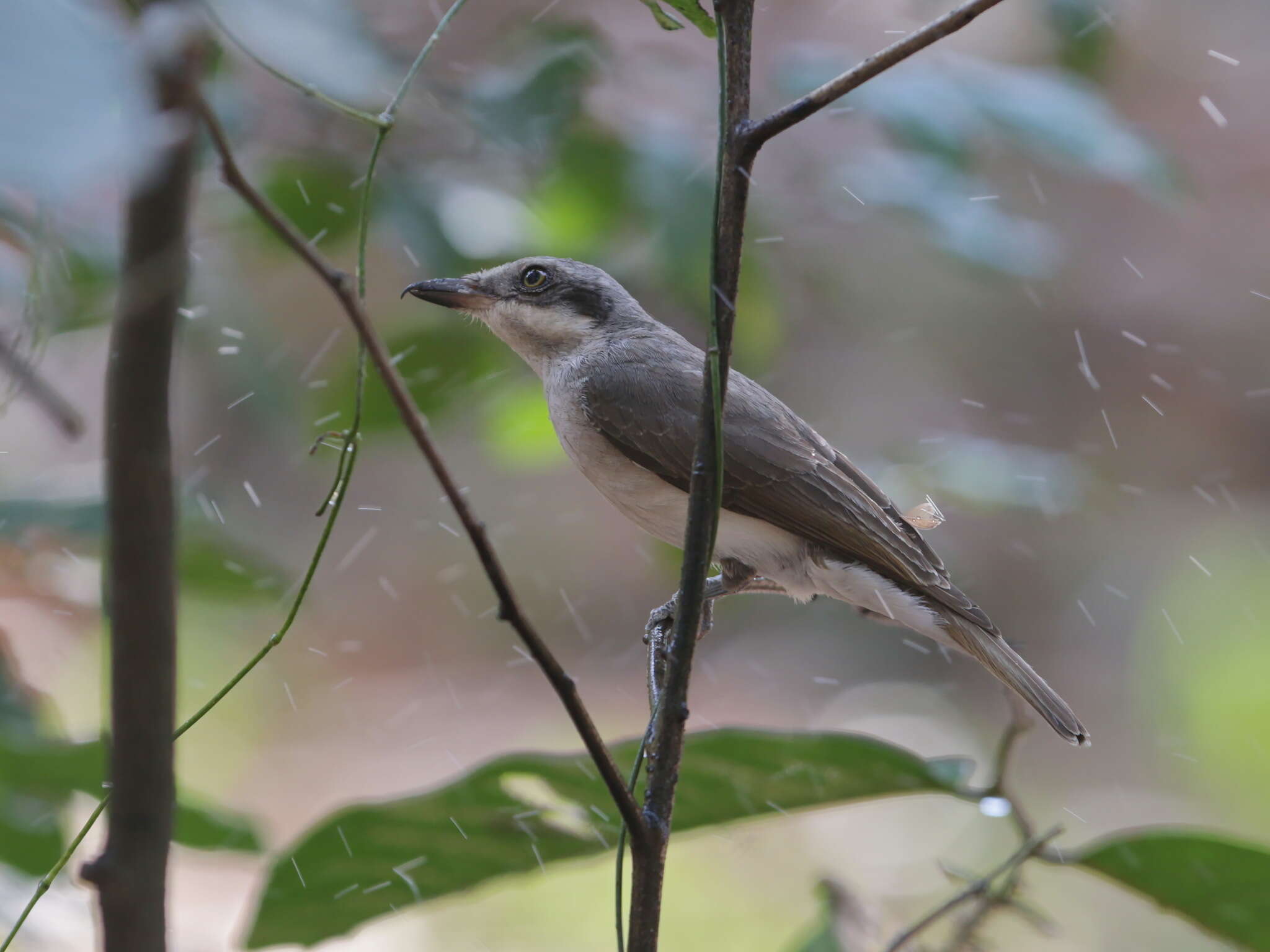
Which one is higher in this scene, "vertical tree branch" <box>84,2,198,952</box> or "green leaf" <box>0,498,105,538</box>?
"vertical tree branch" <box>84,2,198,952</box>

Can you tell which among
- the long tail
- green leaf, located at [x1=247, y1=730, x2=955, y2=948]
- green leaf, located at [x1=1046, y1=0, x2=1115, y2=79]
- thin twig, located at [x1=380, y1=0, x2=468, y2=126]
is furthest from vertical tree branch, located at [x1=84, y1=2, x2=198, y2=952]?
green leaf, located at [x1=1046, y1=0, x2=1115, y2=79]

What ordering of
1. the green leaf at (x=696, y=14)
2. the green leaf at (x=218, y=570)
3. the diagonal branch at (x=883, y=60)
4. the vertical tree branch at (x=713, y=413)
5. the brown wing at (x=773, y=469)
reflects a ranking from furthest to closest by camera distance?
the green leaf at (x=218, y=570)
the brown wing at (x=773, y=469)
the green leaf at (x=696, y=14)
the vertical tree branch at (x=713, y=413)
the diagonal branch at (x=883, y=60)

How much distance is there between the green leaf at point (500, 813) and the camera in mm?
2375

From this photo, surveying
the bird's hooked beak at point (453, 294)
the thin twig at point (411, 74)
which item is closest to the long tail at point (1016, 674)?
the bird's hooked beak at point (453, 294)

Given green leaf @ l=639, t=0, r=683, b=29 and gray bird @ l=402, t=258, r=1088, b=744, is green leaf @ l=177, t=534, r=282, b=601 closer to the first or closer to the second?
gray bird @ l=402, t=258, r=1088, b=744

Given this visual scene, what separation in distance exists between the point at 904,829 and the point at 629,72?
5.72m

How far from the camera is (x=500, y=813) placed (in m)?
2.42

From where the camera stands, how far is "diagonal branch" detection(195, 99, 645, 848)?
1.08 meters

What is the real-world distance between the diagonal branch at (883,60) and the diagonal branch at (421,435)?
0.50m

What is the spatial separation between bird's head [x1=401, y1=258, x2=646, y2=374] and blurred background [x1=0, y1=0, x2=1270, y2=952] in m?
0.12

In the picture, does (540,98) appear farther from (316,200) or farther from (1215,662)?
(1215,662)

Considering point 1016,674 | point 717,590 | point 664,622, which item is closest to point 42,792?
point 664,622

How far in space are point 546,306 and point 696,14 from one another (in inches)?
73.1

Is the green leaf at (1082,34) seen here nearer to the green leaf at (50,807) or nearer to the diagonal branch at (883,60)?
the diagonal branch at (883,60)
